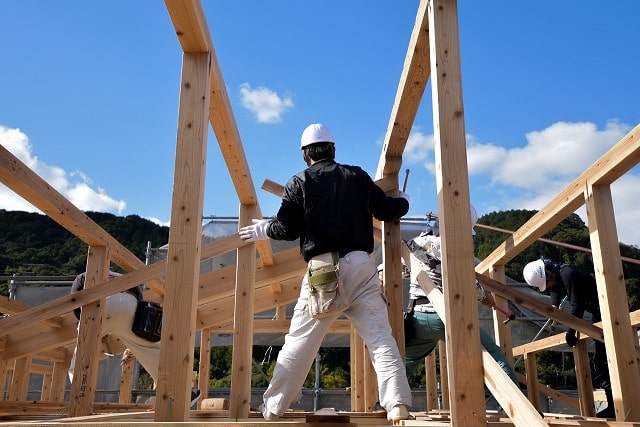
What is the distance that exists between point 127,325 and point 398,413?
3.76m

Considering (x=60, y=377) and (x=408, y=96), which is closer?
(x=408, y=96)

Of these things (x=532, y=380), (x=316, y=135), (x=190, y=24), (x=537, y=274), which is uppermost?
(x=190, y=24)

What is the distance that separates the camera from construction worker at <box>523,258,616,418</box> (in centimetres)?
541

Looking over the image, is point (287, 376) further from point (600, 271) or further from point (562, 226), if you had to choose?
point (562, 226)

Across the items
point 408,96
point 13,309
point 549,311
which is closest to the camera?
point 408,96

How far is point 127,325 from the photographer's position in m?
5.95

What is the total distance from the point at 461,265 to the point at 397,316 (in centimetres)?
168

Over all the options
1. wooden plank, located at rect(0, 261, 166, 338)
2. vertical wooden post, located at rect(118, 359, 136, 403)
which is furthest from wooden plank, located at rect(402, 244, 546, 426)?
vertical wooden post, located at rect(118, 359, 136, 403)

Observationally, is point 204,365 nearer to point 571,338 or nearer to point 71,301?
point 71,301

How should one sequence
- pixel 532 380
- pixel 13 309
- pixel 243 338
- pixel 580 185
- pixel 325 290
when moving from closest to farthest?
pixel 325 290, pixel 580 185, pixel 243 338, pixel 532 380, pixel 13 309

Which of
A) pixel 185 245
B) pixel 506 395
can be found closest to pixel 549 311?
pixel 506 395

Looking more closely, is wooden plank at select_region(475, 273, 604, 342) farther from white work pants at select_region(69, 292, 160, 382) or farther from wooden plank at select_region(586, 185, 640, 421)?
white work pants at select_region(69, 292, 160, 382)

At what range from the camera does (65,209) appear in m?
4.66

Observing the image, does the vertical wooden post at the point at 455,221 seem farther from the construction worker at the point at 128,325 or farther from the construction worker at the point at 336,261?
the construction worker at the point at 128,325
